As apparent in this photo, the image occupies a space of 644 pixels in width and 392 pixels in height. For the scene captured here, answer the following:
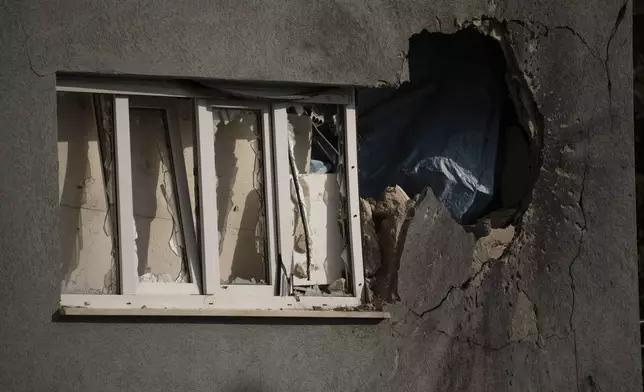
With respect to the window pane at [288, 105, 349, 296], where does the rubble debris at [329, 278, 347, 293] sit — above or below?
below

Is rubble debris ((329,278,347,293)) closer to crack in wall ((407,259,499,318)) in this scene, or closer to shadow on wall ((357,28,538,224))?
crack in wall ((407,259,499,318))

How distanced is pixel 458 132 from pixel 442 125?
113 mm

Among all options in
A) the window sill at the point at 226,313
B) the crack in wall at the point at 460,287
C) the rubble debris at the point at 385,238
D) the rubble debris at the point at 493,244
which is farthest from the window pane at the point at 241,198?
the rubble debris at the point at 493,244

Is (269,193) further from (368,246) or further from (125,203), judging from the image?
(125,203)

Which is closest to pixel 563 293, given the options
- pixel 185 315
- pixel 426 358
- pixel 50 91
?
pixel 426 358

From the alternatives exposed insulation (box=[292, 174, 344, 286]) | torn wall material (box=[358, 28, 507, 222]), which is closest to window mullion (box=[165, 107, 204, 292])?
exposed insulation (box=[292, 174, 344, 286])

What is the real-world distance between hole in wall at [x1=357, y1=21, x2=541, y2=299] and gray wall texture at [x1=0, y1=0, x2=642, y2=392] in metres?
0.25

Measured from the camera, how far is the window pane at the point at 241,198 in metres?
5.71

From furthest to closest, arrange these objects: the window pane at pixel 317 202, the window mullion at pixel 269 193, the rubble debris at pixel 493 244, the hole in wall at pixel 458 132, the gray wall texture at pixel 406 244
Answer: the hole in wall at pixel 458 132, the rubble debris at pixel 493 244, the window pane at pixel 317 202, the window mullion at pixel 269 193, the gray wall texture at pixel 406 244

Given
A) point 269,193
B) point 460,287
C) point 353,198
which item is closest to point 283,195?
point 269,193

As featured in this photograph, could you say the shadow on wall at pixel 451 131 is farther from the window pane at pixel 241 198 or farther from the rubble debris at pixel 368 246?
the window pane at pixel 241 198

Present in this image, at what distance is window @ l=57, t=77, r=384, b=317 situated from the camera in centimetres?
534

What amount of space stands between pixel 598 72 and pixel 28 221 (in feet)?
11.4

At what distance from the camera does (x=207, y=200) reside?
217 inches
